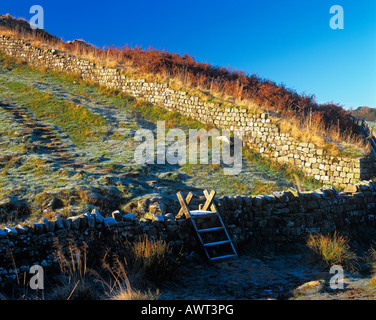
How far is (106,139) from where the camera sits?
15.5 meters

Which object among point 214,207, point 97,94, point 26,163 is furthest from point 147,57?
point 214,207

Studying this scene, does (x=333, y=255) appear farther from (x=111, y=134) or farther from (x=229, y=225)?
(x=111, y=134)

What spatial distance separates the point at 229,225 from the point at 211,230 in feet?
2.51

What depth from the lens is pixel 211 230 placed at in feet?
26.4

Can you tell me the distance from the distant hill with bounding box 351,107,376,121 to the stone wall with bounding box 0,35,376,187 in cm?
1881

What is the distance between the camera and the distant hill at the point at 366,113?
102 ft

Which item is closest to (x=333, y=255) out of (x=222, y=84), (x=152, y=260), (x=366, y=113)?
(x=152, y=260)

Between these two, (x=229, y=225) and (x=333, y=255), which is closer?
(x=333, y=255)

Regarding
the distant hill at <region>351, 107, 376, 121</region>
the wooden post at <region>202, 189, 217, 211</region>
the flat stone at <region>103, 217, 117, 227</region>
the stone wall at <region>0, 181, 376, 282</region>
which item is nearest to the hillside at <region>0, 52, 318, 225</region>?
the wooden post at <region>202, 189, 217, 211</region>

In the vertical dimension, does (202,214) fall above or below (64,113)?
below

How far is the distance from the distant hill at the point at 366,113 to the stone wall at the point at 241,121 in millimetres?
18813

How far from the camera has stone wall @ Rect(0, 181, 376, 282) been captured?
5.99 meters

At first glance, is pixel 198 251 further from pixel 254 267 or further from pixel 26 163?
pixel 26 163

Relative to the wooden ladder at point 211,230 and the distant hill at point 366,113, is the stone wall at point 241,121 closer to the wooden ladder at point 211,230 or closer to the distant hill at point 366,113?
the wooden ladder at point 211,230
